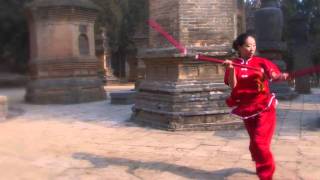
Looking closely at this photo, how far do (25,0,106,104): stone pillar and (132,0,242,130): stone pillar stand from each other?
7.25 m

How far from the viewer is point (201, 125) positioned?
8.02m

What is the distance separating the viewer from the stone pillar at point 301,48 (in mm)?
16266

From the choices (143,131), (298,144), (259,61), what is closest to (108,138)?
(143,131)

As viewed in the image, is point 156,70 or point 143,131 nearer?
point 143,131

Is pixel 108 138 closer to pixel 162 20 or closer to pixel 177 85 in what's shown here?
pixel 177 85

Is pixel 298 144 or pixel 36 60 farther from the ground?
pixel 36 60

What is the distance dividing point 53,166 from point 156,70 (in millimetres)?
3860

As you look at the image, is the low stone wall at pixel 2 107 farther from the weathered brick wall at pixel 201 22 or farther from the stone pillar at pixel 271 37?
the stone pillar at pixel 271 37

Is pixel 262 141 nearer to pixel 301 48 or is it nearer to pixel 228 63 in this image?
pixel 228 63

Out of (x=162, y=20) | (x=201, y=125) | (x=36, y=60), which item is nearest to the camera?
(x=201, y=125)

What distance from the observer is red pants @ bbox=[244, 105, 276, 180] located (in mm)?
4375

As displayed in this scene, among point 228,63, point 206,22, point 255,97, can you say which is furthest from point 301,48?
point 228,63

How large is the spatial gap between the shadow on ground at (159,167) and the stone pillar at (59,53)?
31.0 feet

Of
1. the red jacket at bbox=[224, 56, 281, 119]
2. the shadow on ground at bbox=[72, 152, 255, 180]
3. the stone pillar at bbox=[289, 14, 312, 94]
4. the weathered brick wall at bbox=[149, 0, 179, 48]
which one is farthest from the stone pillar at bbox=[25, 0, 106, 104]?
the red jacket at bbox=[224, 56, 281, 119]
